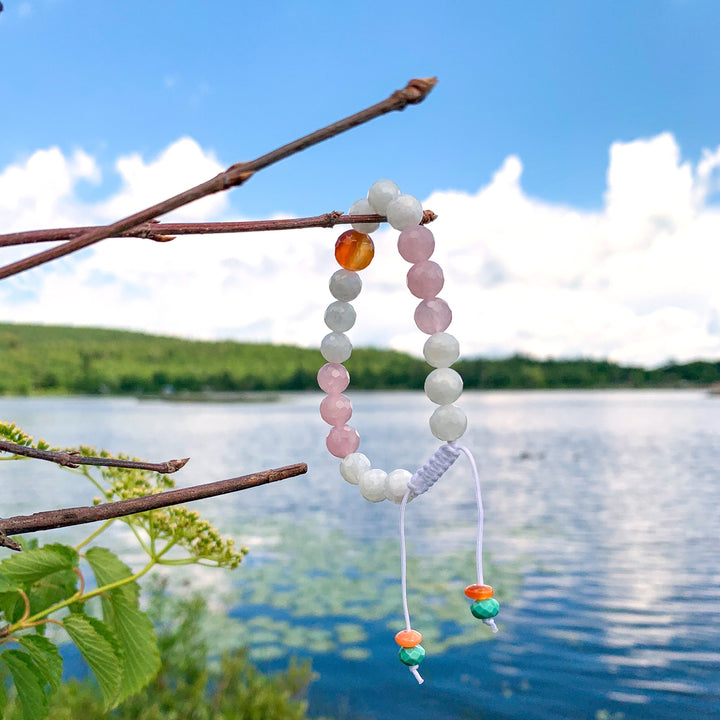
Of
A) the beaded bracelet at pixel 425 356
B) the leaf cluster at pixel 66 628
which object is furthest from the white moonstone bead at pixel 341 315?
the leaf cluster at pixel 66 628

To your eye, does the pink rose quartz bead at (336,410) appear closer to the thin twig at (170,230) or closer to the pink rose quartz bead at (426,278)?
the pink rose quartz bead at (426,278)

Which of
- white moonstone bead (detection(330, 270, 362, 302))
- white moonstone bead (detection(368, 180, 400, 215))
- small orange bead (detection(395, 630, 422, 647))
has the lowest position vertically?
small orange bead (detection(395, 630, 422, 647))

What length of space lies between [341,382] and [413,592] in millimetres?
6013

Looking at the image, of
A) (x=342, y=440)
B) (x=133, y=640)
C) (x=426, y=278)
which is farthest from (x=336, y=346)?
(x=133, y=640)

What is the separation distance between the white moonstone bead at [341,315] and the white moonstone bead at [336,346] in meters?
0.03

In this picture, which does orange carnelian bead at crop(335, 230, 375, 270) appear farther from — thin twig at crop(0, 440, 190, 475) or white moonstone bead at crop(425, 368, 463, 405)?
thin twig at crop(0, 440, 190, 475)

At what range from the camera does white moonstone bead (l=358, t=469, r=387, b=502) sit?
50.3 inches

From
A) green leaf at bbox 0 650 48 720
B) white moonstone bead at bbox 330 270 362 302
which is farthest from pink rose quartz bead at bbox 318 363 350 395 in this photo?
green leaf at bbox 0 650 48 720

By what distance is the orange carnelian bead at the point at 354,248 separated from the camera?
1.27 metres

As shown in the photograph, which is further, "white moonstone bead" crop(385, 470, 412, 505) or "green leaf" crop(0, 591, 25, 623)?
"green leaf" crop(0, 591, 25, 623)

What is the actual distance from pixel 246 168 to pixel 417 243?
2.02 ft

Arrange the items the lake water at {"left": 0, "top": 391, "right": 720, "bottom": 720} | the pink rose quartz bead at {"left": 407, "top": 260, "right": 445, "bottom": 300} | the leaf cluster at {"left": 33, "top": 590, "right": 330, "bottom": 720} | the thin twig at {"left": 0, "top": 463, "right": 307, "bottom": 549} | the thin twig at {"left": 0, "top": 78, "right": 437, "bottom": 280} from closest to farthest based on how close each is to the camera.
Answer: the thin twig at {"left": 0, "top": 78, "right": 437, "bottom": 280}
the thin twig at {"left": 0, "top": 463, "right": 307, "bottom": 549}
the pink rose quartz bead at {"left": 407, "top": 260, "right": 445, "bottom": 300}
the leaf cluster at {"left": 33, "top": 590, "right": 330, "bottom": 720}
the lake water at {"left": 0, "top": 391, "right": 720, "bottom": 720}

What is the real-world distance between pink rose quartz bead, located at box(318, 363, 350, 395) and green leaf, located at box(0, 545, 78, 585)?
0.61m

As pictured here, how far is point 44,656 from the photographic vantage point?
4.03ft
